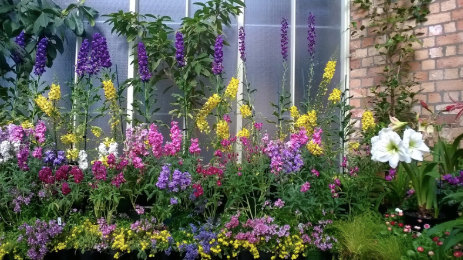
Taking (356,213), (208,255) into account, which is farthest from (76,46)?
(356,213)

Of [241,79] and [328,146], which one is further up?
[241,79]

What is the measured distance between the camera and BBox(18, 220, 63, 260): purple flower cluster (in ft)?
7.35

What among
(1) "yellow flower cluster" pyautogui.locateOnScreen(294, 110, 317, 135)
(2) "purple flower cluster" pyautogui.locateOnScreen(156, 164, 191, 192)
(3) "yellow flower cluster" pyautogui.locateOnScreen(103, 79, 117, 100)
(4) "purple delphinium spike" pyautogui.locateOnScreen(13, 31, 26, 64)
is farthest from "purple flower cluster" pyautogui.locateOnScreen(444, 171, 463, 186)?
(4) "purple delphinium spike" pyautogui.locateOnScreen(13, 31, 26, 64)

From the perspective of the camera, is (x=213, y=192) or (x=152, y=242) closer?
(x=152, y=242)

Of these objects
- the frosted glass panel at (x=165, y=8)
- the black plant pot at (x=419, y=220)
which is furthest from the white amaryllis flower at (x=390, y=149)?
the frosted glass panel at (x=165, y=8)

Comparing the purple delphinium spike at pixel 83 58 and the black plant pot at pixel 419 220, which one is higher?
the purple delphinium spike at pixel 83 58

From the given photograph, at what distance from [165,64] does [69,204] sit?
5.08 feet

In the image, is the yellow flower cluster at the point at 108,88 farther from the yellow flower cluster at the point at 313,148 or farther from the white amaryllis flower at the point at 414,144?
the white amaryllis flower at the point at 414,144

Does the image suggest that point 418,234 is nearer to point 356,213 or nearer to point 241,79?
point 356,213

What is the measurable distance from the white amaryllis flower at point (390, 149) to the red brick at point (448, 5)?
1.97 m

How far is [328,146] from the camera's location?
112 inches

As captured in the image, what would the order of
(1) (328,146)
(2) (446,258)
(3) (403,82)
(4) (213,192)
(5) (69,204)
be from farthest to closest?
(3) (403,82), (1) (328,146), (4) (213,192), (5) (69,204), (2) (446,258)

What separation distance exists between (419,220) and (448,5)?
1.98 meters

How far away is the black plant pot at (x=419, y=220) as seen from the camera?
7.20ft
